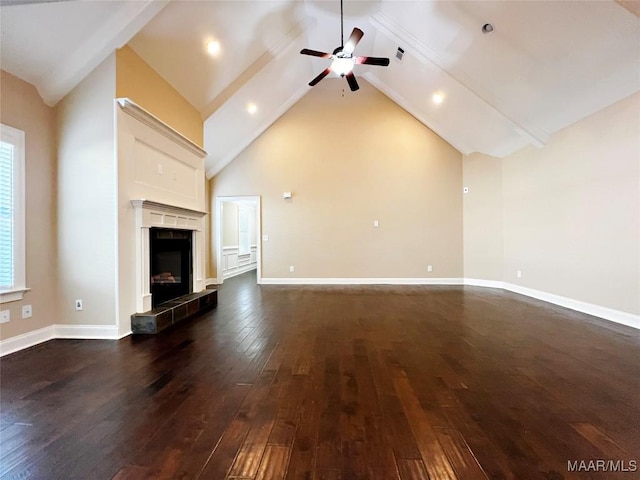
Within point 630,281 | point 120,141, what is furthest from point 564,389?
point 120,141

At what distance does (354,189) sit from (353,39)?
11.3 feet

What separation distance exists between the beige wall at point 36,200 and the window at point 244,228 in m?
5.65

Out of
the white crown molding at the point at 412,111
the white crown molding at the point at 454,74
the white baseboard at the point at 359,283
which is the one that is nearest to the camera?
the white baseboard at the point at 359,283

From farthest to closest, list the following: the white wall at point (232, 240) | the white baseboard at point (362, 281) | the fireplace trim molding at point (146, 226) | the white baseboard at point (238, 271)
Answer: the white baseboard at point (238, 271) < the white wall at point (232, 240) < the white baseboard at point (362, 281) < the fireplace trim molding at point (146, 226)

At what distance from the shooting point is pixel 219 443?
4.77 feet

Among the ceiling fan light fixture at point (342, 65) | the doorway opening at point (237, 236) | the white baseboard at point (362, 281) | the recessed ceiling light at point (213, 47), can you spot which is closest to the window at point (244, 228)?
the doorway opening at point (237, 236)

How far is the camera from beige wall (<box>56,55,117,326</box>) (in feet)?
10.2

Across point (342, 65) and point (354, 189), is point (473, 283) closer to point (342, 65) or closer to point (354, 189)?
point (354, 189)

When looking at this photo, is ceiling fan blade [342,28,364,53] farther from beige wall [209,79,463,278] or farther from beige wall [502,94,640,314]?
beige wall [502,94,640,314]

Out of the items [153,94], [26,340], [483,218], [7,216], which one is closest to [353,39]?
[153,94]

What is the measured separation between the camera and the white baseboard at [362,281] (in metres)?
6.78

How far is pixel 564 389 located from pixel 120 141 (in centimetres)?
429

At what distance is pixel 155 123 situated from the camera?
3.60 meters

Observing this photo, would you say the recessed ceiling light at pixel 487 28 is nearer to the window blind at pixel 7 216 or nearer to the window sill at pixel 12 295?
the window blind at pixel 7 216
